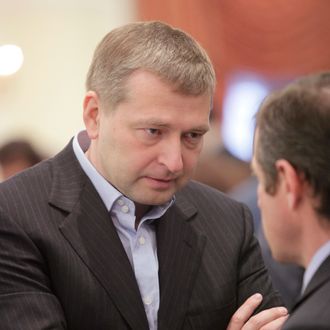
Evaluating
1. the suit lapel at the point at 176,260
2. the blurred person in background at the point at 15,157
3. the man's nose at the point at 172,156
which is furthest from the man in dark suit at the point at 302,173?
the blurred person in background at the point at 15,157

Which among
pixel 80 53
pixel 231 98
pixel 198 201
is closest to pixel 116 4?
pixel 80 53

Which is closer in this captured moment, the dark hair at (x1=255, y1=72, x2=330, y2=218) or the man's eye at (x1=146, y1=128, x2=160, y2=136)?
the dark hair at (x1=255, y1=72, x2=330, y2=218)

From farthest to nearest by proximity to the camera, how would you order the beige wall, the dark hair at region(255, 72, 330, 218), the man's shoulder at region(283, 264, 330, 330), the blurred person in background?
the beige wall → the blurred person in background → the dark hair at region(255, 72, 330, 218) → the man's shoulder at region(283, 264, 330, 330)

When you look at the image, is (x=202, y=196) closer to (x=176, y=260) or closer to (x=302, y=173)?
(x=176, y=260)

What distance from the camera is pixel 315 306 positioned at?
1.96 m

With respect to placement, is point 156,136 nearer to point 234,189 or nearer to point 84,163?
point 84,163

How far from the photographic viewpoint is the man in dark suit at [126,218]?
2344 mm

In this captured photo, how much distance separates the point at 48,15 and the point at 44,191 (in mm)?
5195

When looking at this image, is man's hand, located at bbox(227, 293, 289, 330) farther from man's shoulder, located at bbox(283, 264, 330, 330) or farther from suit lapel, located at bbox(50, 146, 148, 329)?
man's shoulder, located at bbox(283, 264, 330, 330)

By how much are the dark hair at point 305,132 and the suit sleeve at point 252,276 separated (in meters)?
0.57

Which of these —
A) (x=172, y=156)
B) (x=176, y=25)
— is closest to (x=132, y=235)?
(x=172, y=156)

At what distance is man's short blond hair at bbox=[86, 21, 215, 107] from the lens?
94.2 inches

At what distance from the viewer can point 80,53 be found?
7.54 metres

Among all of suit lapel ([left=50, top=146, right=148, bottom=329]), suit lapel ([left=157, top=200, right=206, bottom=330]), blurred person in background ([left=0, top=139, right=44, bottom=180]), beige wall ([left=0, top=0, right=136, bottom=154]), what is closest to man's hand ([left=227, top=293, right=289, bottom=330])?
suit lapel ([left=157, top=200, right=206, bottom=330])
